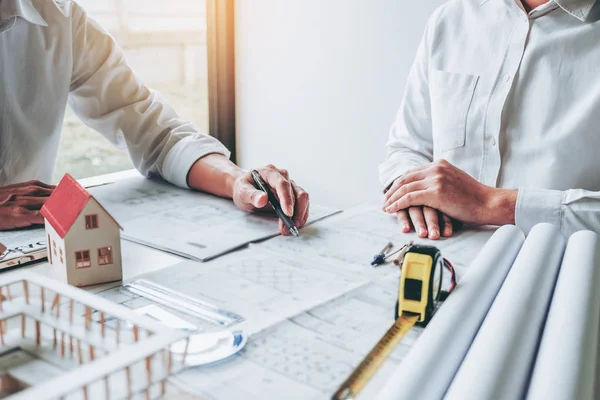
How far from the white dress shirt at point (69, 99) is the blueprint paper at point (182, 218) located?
0.27 ft

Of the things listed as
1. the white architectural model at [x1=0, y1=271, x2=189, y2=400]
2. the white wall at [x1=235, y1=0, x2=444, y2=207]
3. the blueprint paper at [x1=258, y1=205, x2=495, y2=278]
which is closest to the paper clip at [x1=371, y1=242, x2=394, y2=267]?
the blueprint paper at [x1=258, y1=205, x2=495, y2=278]

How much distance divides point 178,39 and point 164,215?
210cm

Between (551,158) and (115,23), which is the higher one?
(115,23)

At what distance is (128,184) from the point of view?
1376 mm

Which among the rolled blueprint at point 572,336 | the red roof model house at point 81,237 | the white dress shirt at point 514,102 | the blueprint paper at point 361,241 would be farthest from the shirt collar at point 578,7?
the red roof model house at point 81,237

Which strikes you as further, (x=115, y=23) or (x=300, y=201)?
(x=115, y=23)

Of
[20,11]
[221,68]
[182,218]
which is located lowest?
[182,218]

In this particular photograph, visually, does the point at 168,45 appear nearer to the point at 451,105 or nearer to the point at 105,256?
the point at 451,105

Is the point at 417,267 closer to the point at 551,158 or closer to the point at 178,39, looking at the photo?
the point at 551,158

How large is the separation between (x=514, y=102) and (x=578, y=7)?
23 centimetres

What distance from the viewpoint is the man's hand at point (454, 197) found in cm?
116

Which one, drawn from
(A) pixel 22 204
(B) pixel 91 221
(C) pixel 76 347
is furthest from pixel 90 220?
(A) pixel 22 204

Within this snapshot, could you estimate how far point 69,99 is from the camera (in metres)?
1.59

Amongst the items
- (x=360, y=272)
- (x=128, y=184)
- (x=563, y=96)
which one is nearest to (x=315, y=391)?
(x=360, y=272)
